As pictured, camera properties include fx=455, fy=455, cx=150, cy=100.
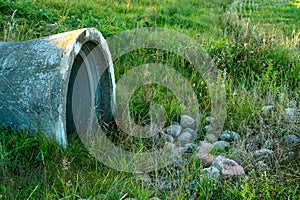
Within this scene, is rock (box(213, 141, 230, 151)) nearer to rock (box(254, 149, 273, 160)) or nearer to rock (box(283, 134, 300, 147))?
rock (box(254, 149, 273, 160))

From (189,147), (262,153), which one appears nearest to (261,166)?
(262,153)

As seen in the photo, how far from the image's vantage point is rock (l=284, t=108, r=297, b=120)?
12.5ft

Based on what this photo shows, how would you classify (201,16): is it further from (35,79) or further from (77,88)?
(35,79)

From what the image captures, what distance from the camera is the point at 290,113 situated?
12.8 ft

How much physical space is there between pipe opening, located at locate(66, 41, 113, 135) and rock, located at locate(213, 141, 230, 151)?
977mm

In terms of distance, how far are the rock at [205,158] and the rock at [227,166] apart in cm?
7

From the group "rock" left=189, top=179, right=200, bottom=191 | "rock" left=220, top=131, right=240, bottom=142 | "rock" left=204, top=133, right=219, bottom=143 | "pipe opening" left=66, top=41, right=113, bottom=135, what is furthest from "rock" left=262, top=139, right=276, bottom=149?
"pipe opening" left=66, top=41, right=113, bottom=135

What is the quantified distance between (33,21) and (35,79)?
2289 millimetres

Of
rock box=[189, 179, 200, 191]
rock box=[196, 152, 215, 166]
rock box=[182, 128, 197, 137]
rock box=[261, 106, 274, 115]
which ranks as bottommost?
rock box=[189, 179, 200, 191]

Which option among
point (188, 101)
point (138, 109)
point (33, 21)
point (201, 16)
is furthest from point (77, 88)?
point (201, 16)

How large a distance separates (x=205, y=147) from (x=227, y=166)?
443mm

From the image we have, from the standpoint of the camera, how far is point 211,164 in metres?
3.28

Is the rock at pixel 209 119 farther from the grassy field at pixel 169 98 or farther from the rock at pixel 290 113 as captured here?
the rock at pixel 290 113

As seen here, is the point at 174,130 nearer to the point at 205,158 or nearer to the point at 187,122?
the point at 187,122
